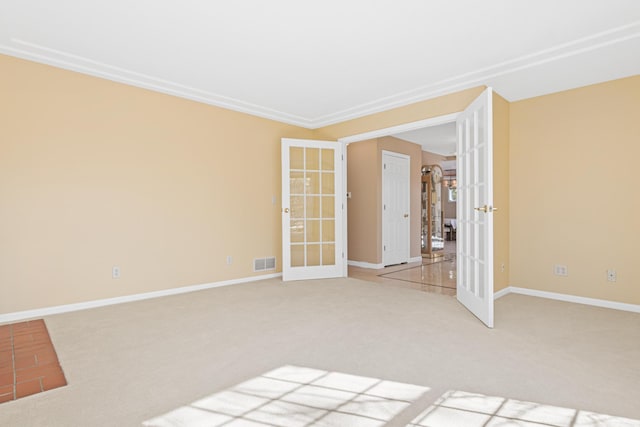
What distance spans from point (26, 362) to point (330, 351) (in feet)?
7.00

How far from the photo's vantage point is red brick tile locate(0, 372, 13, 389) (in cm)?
211

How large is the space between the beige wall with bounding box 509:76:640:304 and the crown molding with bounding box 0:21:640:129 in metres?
1.05

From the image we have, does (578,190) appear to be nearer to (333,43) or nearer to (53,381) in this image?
(333,43)

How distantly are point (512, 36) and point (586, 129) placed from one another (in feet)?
5.86

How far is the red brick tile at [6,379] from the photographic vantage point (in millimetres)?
2105

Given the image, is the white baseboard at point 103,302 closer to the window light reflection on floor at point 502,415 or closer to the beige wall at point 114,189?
the beige wall at point 114,189

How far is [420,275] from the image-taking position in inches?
225

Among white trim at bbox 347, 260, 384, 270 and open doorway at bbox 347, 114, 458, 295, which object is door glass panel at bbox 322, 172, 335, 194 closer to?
open doorway at bbox 347, 114, 458, 295

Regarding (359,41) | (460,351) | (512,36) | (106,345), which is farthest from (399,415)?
(512,36)

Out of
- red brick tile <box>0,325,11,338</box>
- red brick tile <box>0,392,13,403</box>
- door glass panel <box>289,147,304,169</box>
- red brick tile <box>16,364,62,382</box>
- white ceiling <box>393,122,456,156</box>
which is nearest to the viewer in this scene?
red brick tile <box>0,392,13,403</box>

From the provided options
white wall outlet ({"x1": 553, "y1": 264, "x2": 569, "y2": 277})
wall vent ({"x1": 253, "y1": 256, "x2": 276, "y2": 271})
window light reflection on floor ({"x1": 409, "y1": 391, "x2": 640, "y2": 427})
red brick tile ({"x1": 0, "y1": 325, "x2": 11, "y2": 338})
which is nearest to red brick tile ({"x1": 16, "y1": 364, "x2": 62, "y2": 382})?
red brick tile ({"x1": 0, "y1": 325, "x2": 11, "y2": 338})

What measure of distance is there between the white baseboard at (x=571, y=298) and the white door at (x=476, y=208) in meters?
0.83

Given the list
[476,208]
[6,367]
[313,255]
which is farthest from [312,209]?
[6,367]

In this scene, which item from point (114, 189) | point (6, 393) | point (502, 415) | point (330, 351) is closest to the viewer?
point (502, 415)
